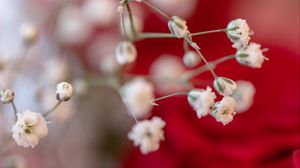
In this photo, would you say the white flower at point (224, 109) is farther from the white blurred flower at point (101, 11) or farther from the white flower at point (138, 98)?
the white blurred flower at point (101, 11)

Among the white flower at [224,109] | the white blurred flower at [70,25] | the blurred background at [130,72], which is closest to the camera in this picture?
the white flower at [224,109]

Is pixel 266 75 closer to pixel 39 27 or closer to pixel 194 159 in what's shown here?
pixel 194 159

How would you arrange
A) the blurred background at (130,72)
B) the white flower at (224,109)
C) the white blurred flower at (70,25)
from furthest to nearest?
the white blurred flower at (70,25), the blurred background at (130,72), the white flower at (224,109)

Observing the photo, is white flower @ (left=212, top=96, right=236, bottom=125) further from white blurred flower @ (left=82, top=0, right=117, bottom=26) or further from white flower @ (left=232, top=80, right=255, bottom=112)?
white blurred flower @ (left=82, top=0, right=117, bottom=26)

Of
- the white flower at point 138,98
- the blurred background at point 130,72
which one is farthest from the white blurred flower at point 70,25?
the white flower at point 138,98

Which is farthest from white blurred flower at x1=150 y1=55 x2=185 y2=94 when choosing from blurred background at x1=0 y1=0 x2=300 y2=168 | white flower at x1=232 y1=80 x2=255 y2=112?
white flower at x1=232 y1=80 x2=255 y2=112

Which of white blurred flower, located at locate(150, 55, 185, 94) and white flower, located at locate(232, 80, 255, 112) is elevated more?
white blurred flower, located at locate(150, 55, 185, 94)

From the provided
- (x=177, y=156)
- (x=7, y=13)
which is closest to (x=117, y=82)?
(x=177, y=156)
